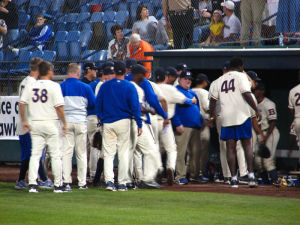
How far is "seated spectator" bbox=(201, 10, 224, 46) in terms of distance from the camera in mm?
13719

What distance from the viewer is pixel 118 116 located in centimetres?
1014

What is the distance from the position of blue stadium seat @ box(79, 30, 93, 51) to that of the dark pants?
2.15 m

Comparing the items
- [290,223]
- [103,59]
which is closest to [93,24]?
[103,59]

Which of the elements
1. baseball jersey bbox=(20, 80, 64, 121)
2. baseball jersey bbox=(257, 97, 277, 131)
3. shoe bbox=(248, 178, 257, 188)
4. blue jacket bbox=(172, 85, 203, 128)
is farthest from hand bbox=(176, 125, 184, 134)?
baseball jersey bbox=(20, 80, 64, 121)

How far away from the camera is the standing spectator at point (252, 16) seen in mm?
13172

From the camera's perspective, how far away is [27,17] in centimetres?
1703

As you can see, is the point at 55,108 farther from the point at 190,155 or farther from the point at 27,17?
the point at 27,17

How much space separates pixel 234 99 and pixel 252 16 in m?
2.89

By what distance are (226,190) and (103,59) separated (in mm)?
5312

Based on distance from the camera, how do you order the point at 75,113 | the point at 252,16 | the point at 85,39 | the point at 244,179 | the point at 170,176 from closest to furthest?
the point at 75,113 < the point at 170,176 < the point at 244,179 < the point at 252,16 < the point at 85,39

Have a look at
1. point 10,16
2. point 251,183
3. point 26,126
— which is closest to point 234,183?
point 251,183

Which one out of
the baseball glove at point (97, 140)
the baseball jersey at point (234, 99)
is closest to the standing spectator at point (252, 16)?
the baseball jersey at point (234, 99)

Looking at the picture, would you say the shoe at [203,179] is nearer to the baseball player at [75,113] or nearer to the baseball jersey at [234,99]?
the baseball jersey at [234,99]

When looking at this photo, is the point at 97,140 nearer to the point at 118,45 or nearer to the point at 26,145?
the point at 26,145
